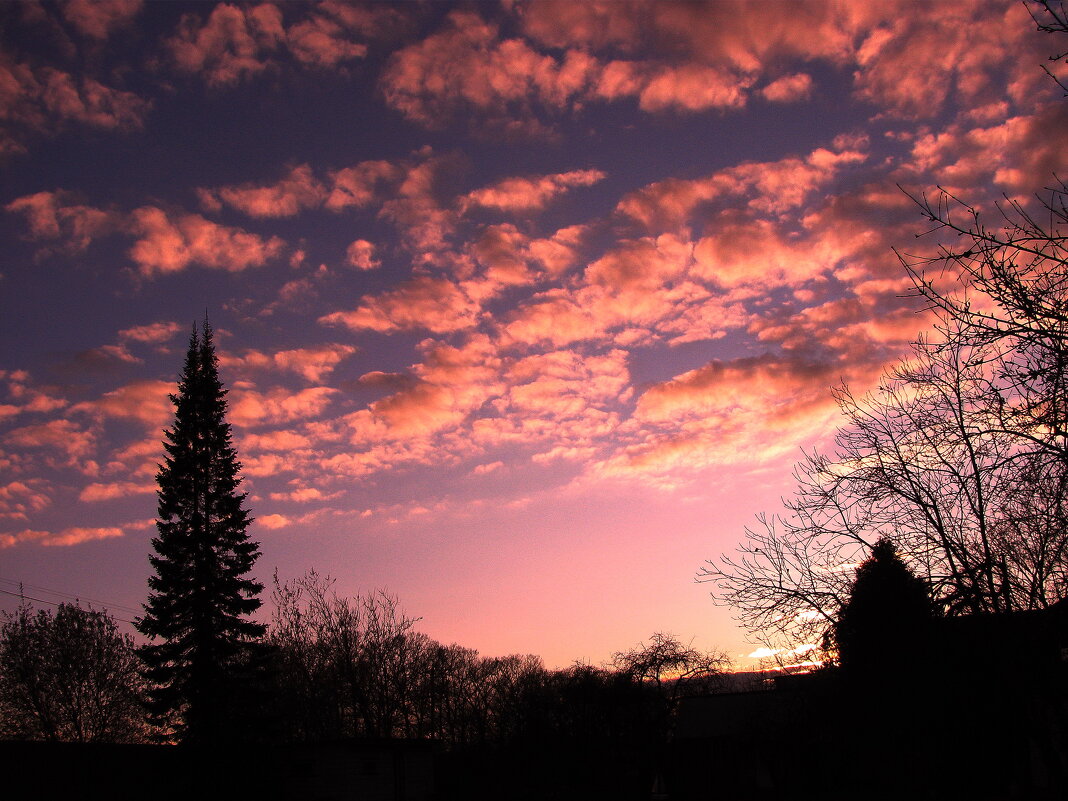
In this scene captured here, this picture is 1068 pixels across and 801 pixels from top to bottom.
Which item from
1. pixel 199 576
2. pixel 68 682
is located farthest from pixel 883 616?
pixel 68 682

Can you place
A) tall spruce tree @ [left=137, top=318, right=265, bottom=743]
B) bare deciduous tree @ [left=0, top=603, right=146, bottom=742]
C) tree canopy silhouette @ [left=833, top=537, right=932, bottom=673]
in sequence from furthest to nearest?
bare deciduous tree @ [left=0, top=603, right=146, bottom=742], tall spruce tree @ [left=137, top=318, right=265, bottom=743], tree canopy silhouette @ [left=833, top=537, right=932, bottom=673]

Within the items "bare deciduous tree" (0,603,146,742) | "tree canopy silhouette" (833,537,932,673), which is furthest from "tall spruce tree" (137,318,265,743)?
"tree canopy silhouette" (833,537,932,673)

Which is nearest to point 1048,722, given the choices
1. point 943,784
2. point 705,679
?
point 943,784

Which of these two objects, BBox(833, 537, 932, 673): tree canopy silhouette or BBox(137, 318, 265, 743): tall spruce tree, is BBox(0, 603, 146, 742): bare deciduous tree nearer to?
BBox(137, 318, 265, 743): tall spruce tree

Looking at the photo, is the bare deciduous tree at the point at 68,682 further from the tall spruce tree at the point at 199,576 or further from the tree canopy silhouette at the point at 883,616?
the tree canopy silhouette at the point at 883,616

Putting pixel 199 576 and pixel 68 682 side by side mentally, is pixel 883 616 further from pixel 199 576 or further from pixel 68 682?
pixel 68 682

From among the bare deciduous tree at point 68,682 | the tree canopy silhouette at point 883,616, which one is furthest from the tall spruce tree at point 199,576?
the tree canopy silhouette at point 883,616

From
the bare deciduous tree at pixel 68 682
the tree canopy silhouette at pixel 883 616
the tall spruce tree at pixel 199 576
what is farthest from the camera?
the bare deciduous tree at pixel 68 682

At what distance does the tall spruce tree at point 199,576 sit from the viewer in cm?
3030

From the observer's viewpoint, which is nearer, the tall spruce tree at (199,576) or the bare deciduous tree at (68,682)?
the tall spruce tree at (199,576)

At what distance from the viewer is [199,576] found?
1246 inches

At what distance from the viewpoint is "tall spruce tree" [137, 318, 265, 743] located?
1193 inches

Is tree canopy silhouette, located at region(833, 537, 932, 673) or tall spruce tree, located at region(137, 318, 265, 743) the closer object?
tree canopy silhouette, located at region(833, 537, 932, 673)

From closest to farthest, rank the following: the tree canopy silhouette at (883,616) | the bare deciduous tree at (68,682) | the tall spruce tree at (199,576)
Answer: the tree canopy silhouette at (883,616)
the tall spruce tree at (199,576)
the bare deciduous tree at (68,682)
